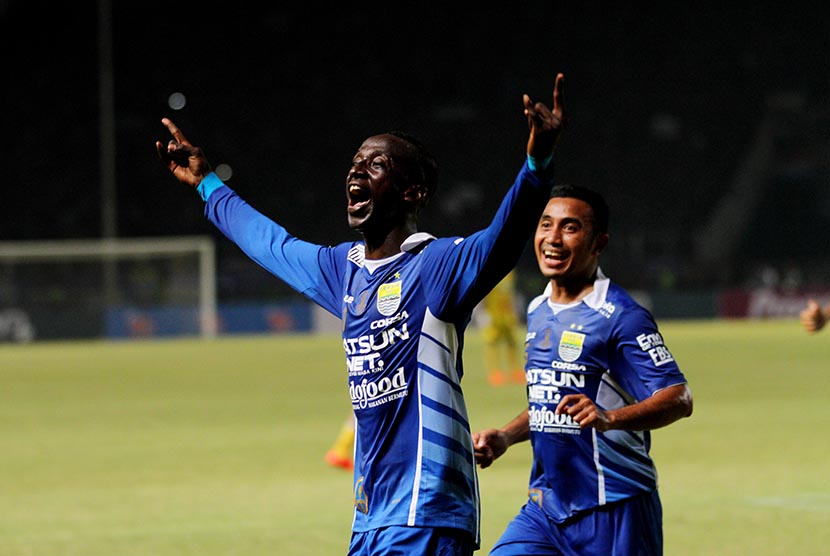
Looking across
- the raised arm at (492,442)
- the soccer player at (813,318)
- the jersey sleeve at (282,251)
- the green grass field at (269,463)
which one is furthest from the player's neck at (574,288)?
the green grass field at (269,463)

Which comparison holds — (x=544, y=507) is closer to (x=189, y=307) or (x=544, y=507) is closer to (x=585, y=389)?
(x=585, y=389)

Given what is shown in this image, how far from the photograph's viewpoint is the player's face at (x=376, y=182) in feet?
12.5

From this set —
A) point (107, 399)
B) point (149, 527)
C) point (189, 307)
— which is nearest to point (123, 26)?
point (189, 307)

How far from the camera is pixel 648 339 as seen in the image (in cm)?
481

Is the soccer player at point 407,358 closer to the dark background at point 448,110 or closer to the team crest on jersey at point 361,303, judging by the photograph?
the team crest on jersey at point 361,303

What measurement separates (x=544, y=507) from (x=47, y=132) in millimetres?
51064

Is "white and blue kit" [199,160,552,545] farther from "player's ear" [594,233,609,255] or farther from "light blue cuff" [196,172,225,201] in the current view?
"player's ear" [594,233,609,255]

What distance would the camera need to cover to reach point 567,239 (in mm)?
5066

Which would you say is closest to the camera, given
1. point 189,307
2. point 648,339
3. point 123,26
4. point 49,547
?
point 648,339

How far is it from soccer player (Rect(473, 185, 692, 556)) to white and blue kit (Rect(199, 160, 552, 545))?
0.87 metres

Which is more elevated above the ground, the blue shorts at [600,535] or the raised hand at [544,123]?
the raised hand at [544,123]

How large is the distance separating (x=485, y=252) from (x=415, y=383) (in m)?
0.45

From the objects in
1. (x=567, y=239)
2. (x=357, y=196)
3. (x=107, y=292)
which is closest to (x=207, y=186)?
(x=357, y=196)

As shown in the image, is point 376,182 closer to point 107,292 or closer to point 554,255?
point 554,255
